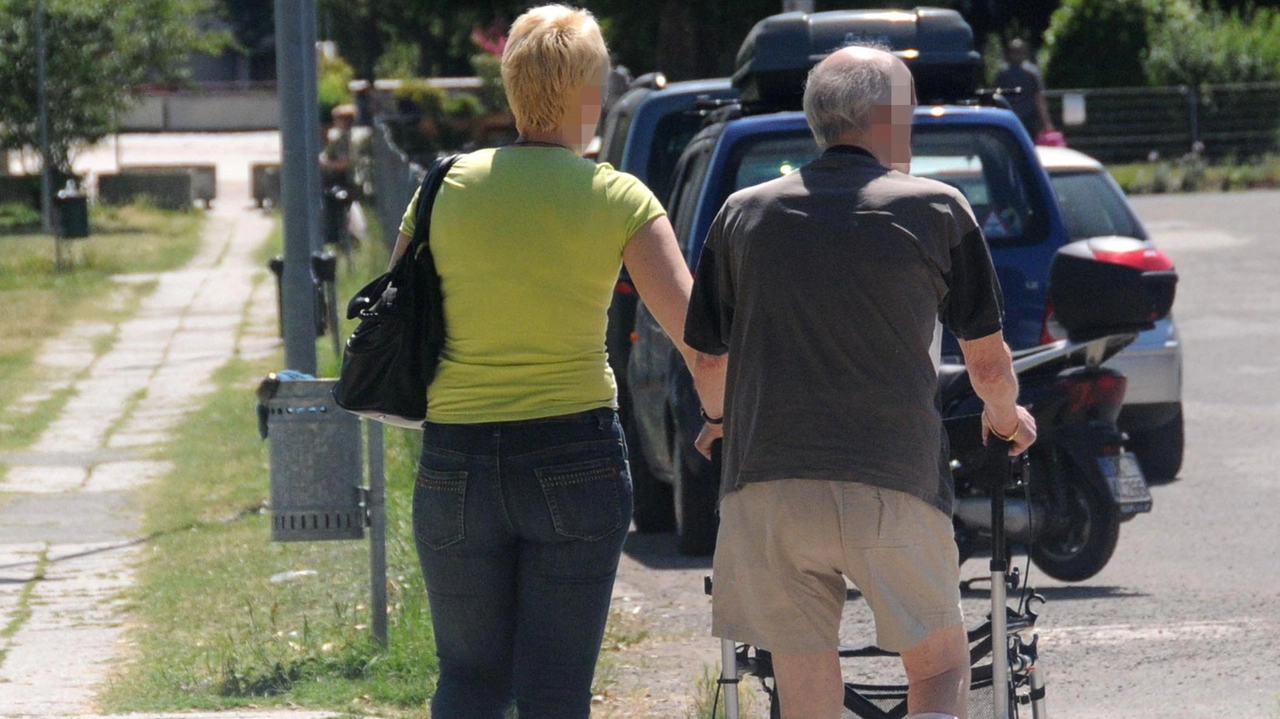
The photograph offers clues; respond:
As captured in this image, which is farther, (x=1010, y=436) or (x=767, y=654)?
(x=767, y=654)

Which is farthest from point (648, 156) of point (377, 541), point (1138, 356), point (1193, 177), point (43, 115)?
point (1193, 177)

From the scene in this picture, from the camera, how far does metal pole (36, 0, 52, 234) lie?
21906mm

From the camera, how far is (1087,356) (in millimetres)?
5055

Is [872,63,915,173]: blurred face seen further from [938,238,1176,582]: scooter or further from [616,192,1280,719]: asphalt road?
[616,192,1280,719]: asphalt road

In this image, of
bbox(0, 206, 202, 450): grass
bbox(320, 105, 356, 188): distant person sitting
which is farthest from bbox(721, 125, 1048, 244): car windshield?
bbox(320, 105, 356, 188): distant person sitting

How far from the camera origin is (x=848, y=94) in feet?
11.1

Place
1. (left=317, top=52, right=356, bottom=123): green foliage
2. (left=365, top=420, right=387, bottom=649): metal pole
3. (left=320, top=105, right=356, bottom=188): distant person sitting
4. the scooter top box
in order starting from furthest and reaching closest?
(left=317, top=52, right=356, bottom=123): green foliage < (left=320, top=105, right=356, bottom=188): distant person sitting < the scooter top box < (left=365, top=420, right=387, bottom=649): metal pole

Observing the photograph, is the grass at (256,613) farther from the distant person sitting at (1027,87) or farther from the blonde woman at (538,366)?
the distant person sitting at (1027,87)

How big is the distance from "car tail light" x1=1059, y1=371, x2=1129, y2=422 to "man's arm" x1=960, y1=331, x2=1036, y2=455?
2532 mm

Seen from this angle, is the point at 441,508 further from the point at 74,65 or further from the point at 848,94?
the point at 74,65

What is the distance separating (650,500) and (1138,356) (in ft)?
7.55

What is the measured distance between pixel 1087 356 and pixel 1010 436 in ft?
5.18

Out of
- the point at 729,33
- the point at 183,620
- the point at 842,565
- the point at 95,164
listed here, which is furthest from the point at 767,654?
the point at 95,164

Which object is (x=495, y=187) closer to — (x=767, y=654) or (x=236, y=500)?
(x=767, y=654)
